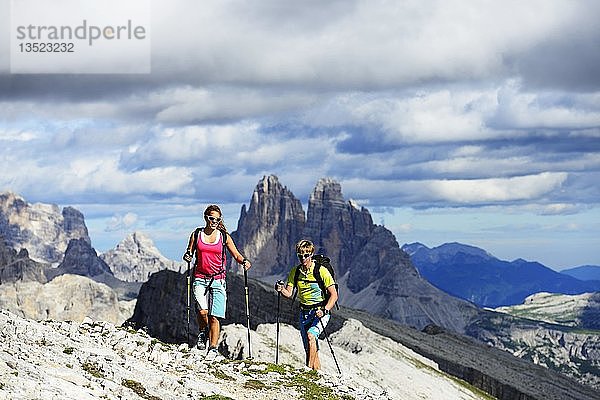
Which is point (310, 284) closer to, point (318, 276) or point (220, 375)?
point (318, 276)

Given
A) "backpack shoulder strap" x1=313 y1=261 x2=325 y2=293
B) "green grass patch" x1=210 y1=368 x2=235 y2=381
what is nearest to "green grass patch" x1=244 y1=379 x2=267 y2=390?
"green grass patch" x1=210 y1=368 x2=235 y2=381

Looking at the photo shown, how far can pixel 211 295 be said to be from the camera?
29.3 meters

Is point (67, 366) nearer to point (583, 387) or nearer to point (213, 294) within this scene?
point (213, 294)

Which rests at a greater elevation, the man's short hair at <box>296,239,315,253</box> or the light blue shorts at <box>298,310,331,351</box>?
the man's short hair at <box>296,239,315,253</box>

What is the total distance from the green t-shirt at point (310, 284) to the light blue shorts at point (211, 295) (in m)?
2.33

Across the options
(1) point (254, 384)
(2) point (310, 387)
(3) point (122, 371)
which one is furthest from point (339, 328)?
(3) point (122, 371)

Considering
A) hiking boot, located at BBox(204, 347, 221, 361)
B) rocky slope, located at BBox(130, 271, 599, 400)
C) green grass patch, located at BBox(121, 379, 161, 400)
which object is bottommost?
rocky slope, located at BBox(130, 271, 599, 400)

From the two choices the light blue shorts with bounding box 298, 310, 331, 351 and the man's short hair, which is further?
the light blue shorts with bounding box 298, 310, 331, 351

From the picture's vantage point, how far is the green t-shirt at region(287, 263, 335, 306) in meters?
28.7

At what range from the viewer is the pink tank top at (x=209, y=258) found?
28.8m

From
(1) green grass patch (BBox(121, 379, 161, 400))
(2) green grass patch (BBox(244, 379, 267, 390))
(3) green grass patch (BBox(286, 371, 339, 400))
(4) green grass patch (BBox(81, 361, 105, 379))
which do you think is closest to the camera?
(1) green grass patch (BBox(121, 379, 161, 400))

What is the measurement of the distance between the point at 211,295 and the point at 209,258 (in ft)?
4.50

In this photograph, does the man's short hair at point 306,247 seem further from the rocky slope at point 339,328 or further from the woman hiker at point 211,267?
the rocky slope at point 339,328

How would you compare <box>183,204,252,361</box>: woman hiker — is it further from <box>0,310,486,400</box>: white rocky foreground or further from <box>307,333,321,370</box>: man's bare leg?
<box>307,333,321,370</box>: man's bare leg
